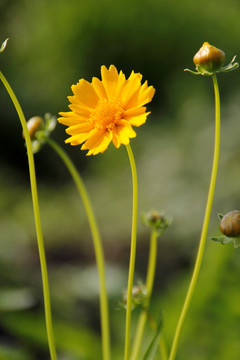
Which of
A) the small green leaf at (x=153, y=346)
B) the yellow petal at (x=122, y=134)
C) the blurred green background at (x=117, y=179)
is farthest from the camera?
the blurred green background at (x=117, y=179)

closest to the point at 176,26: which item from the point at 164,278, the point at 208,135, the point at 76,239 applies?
the point at 208,135

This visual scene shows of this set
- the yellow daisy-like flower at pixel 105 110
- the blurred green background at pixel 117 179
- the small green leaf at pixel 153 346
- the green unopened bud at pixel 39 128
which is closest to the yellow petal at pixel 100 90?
the yellow daisy-like flower at pixel 105 110

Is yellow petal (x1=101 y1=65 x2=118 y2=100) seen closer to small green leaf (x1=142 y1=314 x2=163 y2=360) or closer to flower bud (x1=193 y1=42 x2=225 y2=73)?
flower bud (x1=193 y1=42 x2=225 y2=73)

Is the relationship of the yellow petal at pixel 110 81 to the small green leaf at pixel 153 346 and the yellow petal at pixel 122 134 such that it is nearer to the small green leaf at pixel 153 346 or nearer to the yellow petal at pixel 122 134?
the yellow petal at pixel 122 134

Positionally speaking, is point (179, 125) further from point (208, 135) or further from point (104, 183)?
point (104, 183)

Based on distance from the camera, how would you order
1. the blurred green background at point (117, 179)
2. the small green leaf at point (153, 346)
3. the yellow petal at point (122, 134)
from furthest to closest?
the blurred green background at point (117, 179), the small green leaf at point (153, 346), the yellow petal at point (122, 134)

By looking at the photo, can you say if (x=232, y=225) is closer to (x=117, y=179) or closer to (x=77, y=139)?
(x=77, y=139)

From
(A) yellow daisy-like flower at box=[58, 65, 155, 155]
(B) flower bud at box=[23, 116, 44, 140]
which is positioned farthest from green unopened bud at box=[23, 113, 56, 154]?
(A) yellow daisy-like flower at box=[58, 65, 155, 155]
